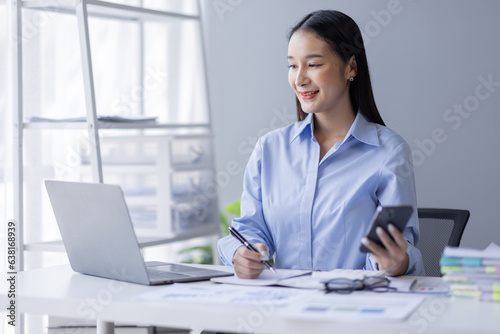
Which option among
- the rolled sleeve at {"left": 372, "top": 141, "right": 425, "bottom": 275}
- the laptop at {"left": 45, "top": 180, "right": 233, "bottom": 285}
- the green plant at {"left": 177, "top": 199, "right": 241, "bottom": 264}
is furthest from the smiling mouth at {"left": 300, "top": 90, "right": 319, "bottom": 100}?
the green plant at {"left": 177, "top": 199, "right": 241, "bottom": 264}

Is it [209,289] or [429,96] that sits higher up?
[429,96]

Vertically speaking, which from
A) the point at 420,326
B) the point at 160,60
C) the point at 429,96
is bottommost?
the point at 420,326

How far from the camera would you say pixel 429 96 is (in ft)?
11.7

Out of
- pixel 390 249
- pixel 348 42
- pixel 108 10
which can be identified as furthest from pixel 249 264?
pixel 108 10

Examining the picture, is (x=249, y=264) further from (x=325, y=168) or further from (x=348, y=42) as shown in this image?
(x=348, y=42)

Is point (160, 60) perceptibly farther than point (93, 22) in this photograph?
Yes

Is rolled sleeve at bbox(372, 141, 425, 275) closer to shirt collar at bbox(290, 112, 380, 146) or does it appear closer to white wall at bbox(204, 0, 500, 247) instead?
shirt collar at bbox(290, 112, 380, 146)

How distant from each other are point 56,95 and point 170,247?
122cm

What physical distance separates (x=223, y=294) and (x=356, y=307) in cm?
30

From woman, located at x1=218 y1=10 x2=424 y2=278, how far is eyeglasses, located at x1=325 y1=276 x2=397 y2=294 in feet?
1.08

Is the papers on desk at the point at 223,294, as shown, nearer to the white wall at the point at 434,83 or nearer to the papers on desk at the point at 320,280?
the papers on desk at the point at 320,280

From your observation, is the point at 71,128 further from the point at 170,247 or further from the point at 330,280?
the point at 330,280

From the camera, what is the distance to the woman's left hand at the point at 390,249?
4.87ft

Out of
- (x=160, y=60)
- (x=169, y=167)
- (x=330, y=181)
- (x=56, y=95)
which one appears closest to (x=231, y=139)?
(x=160, y=60)
